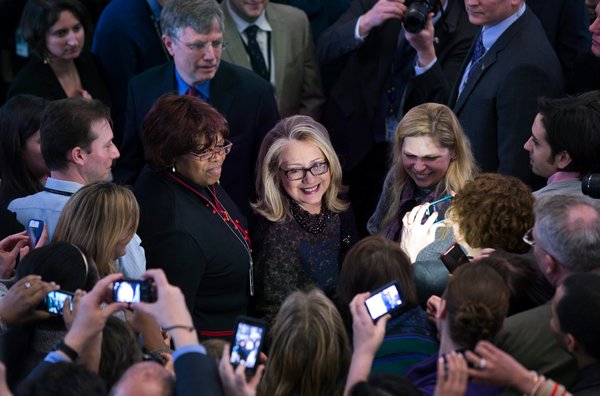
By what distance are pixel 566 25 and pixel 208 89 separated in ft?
6.34

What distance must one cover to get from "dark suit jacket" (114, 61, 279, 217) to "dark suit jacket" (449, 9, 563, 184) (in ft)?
3.20

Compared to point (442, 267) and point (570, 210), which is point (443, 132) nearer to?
point (442, 267)

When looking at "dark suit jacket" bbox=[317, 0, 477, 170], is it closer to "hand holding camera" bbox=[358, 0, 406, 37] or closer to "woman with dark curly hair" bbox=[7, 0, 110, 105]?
"hand holding camera" bbox=[358, 0, 406, 37]

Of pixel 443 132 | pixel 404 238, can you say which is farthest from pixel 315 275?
pixel 443 132

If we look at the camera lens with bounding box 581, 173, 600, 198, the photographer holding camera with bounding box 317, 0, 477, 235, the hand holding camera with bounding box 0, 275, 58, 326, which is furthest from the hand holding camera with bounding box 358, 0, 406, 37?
the hand holding camera with bounding box 0, 275, 58, 326

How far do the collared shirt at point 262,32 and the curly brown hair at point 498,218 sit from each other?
2.27 m

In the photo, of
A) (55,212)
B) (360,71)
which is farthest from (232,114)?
(55,212)

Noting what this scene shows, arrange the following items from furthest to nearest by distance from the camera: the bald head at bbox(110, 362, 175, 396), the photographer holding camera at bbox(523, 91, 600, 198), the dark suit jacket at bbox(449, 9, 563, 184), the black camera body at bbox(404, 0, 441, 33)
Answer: the black camera body at bbox(404, 0, 441, 33)
the dark suit jacket at bbox(449, 9, 563, 184)
the photographer holding camera at bbox(523, 91, 600, 198)
the bald head at bbox(110, 362, 175, 396)

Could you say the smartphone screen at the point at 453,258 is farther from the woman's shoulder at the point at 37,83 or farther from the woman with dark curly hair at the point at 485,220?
the woman's shoulder at the point at 37,83

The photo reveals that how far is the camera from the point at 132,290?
273 cm

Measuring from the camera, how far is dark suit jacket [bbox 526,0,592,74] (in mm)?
5207

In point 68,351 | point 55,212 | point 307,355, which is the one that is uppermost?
point 55,212

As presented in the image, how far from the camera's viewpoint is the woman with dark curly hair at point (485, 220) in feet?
11.6

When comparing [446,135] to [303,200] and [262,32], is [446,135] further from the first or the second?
[262,32]
